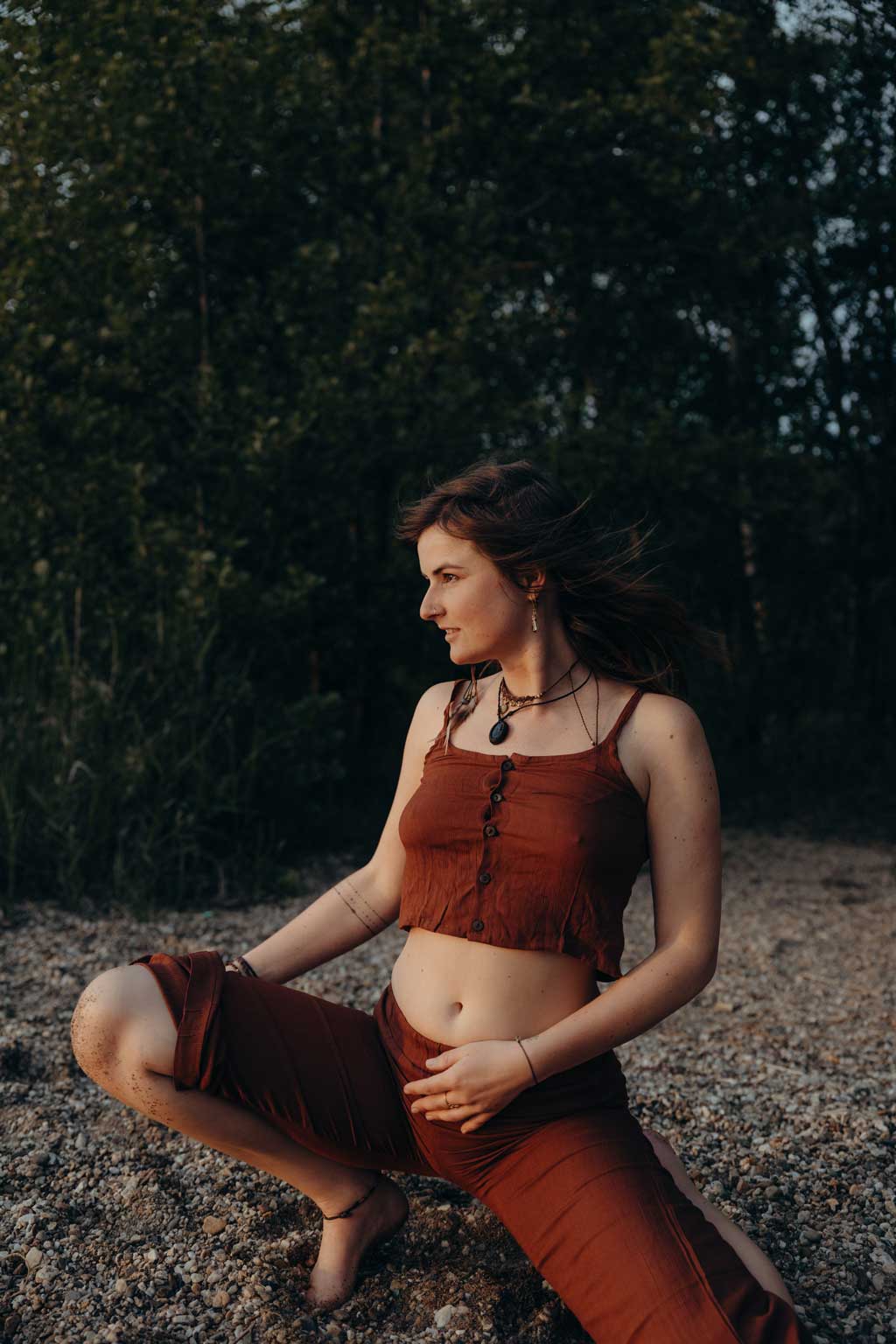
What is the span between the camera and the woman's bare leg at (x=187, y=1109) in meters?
1.89

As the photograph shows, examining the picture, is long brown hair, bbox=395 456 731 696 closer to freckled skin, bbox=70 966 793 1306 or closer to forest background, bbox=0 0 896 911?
freckled skin, bbox=70 966 793 1306

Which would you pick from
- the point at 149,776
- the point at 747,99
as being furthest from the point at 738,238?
the point at 149,776

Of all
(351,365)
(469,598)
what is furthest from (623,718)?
(351,365)

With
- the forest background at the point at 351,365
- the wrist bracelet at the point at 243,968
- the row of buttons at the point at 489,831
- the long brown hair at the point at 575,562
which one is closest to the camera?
the row of buttons at the point at 489,831

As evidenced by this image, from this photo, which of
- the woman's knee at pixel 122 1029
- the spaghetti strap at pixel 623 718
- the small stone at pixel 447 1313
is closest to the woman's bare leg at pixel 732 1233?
the small stone at pixel 447 1313

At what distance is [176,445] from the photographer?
521 cm

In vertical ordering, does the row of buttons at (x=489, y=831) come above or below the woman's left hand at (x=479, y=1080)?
above

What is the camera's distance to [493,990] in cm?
184

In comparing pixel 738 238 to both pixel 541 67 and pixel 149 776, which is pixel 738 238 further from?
pixel 149 776

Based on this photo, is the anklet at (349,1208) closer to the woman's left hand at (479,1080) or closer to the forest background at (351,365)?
the woman's left hand at (479,1080)

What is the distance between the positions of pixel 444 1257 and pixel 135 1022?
2.63 feet

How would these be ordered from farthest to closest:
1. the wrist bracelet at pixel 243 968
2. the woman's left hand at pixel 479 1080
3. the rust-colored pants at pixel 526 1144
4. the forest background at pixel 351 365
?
the forest background at pixel 351 365, the wrist bracelet at pixel 243 968, the woman's left hand at pixel 479 1080, the rust-colored pants at pixel 526 1144

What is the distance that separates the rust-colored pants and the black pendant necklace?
51cm

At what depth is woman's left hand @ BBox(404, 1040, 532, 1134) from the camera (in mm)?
1743
